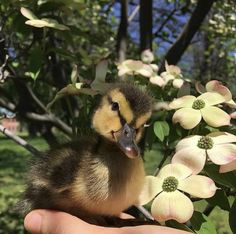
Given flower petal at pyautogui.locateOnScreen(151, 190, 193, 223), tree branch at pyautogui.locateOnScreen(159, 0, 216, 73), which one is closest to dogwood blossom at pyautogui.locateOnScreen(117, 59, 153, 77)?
flower petal at pyautogui.locateOnScreen(151, 190, 193, 223)

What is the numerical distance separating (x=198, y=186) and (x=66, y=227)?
29 centimetres

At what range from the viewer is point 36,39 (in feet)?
6.37

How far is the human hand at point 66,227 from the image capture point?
104 centimetres

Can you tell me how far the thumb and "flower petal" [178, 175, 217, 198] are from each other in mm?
199

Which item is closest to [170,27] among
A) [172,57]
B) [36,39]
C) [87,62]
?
[172,57]

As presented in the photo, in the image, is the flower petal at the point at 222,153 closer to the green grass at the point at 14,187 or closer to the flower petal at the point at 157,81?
the green grass at the point at 14,187

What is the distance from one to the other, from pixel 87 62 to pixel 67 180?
1067 millimetres

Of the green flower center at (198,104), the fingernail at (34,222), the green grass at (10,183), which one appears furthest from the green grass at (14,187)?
the fingernail at (34,222)

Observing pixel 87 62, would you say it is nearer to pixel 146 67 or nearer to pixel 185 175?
pixel 146 67

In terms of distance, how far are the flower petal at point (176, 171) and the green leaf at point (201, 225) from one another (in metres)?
0.10

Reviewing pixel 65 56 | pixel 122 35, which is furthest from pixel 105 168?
pixel 122 35

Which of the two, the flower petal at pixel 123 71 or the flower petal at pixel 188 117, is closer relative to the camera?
the flower petal at pixel 188 117

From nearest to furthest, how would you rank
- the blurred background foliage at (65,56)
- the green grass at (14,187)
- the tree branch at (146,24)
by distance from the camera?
the blurred background foliage at (65,56)
the tree branch at (146,24)
the green grass at (14,187)

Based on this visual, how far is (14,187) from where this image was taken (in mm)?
5551
